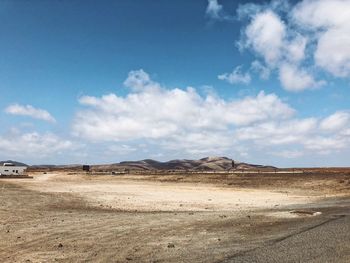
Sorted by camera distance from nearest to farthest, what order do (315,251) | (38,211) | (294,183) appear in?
(315,251), (38,211), (294,183)

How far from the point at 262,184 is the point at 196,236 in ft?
176

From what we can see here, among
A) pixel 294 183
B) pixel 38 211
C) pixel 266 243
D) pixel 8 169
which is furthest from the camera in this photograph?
pixel 8 169

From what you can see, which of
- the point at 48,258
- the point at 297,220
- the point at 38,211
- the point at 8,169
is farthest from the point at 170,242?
the point at 8,169

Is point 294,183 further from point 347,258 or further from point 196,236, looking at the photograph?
point 347,258

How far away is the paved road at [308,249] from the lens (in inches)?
606

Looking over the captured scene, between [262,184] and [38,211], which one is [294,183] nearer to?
[262,184]

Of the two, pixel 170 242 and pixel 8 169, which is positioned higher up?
pixel 8 169

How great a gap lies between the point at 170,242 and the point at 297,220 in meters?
9.79

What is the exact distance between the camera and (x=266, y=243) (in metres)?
18.7

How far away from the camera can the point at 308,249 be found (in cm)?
1702

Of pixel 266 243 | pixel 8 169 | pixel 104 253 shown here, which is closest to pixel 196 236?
pixel 266 243

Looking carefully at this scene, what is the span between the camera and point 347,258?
15211mm

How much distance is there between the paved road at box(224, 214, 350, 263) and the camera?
606 inches

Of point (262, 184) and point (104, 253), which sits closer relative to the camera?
point (104, 253)
